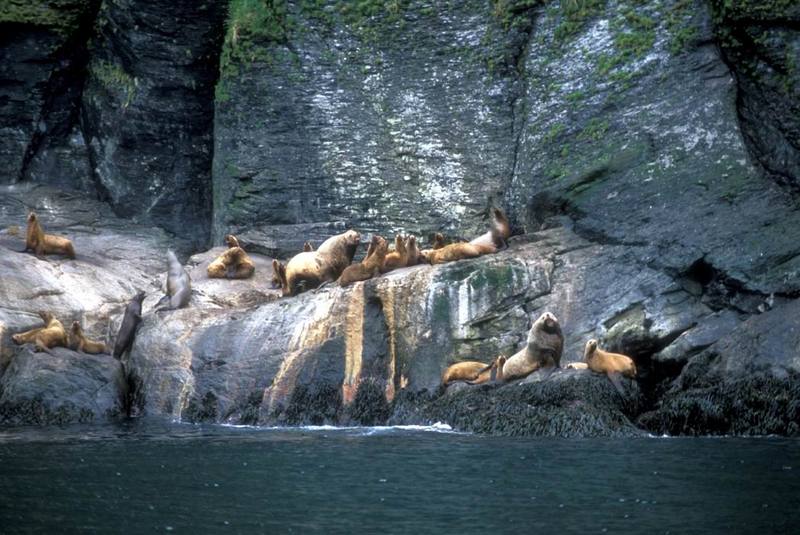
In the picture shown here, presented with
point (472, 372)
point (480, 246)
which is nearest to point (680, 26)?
point (480, 246)

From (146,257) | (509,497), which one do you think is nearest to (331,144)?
(146,257)

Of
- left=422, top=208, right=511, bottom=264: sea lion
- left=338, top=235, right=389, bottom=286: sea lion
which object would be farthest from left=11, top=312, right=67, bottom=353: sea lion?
left=422, top=208, right=511, bottom=264: sea lion

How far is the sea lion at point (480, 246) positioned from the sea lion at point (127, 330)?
160 inches

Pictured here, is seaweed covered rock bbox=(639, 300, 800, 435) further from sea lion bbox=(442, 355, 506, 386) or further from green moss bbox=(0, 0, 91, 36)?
green moss bbox=(0, 0, 91, 36)

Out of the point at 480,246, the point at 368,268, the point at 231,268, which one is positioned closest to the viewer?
the point at 368,268

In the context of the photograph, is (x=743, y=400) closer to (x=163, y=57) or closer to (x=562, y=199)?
Answer: (x=562, y=199)

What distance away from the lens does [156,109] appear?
794 inches

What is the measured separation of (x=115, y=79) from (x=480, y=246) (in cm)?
842

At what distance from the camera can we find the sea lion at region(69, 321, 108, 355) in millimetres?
15156

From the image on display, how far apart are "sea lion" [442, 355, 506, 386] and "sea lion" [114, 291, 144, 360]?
470cm

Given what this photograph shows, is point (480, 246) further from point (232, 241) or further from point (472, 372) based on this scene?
point (232, 241)

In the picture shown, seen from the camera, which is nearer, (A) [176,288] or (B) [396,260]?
(B) [396,260]

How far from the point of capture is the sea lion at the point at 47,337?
14.9 metres

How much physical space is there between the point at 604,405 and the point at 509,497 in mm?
4114
